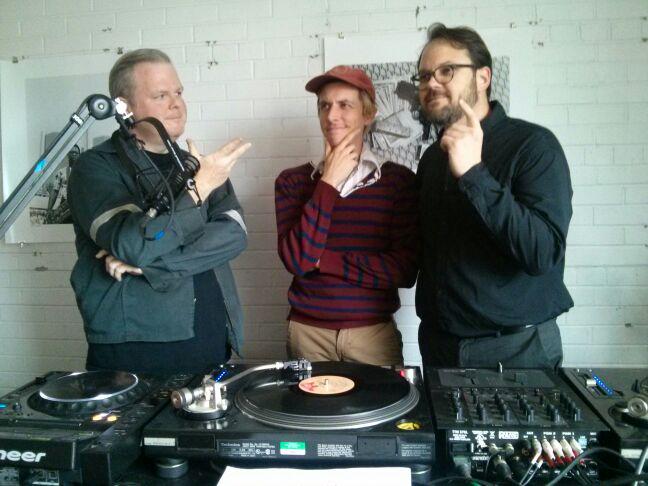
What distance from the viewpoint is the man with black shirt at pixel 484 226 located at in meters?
1.28

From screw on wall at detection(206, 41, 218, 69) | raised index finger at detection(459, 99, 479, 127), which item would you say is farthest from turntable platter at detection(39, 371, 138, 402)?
screw on wall at detection(206, 41, 218, 69)

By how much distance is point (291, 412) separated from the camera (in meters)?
0.95

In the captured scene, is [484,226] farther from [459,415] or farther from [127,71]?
[127,71]

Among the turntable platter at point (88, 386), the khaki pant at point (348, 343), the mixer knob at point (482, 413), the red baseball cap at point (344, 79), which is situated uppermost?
the red baseball cap at point (344, 79)

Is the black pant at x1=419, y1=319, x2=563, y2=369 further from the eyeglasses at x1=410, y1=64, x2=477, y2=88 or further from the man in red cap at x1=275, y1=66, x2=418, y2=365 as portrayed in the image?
the eyeglasses at x1=410, y1=64, x2=477, y2=88

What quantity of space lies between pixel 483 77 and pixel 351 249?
72cm

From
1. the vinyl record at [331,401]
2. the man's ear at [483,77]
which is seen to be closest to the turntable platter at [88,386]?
the vinyl record at [331,401]

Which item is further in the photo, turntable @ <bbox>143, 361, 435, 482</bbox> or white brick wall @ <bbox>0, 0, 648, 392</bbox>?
white brick wall @ <bbox>0, 0, 648, 392</bbox>

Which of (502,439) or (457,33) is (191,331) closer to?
(502,439)

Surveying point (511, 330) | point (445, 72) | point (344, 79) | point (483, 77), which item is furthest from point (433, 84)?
point (511, 330)

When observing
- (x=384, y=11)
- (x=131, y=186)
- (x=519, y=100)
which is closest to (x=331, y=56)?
(x=384, y=11)

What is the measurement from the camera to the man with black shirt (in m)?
1.28

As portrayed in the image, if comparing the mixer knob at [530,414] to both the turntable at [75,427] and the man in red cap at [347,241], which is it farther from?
the man in red cap at [347,241]

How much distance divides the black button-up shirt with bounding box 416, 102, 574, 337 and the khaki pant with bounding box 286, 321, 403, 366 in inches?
8.1
